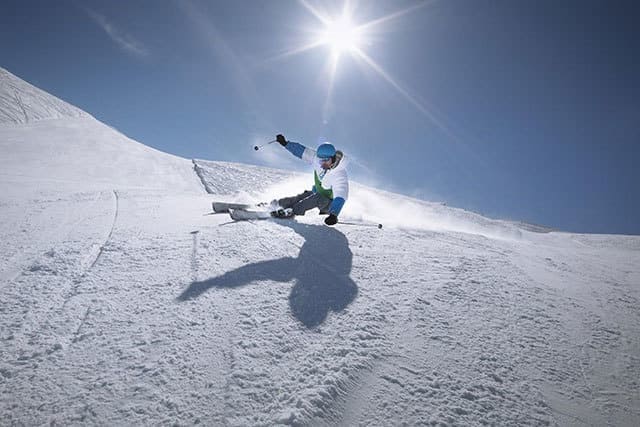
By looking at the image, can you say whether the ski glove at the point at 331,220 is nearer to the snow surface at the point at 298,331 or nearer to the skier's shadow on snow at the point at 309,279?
the snow surface at the point at 298,331

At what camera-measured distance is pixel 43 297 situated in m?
2.07

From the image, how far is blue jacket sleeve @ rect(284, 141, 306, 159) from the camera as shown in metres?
6.79

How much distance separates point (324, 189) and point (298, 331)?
4.31 metres

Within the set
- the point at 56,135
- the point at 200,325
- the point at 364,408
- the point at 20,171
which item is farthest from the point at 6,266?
the point at 56,135

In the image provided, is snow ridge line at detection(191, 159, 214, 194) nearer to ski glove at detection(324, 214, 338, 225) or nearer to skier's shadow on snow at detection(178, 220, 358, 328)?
ski glove at detection(324, 214, 338, 225)

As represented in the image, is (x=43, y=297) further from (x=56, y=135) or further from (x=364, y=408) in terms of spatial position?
(x=56, y=135)

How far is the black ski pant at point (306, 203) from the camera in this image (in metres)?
5.83

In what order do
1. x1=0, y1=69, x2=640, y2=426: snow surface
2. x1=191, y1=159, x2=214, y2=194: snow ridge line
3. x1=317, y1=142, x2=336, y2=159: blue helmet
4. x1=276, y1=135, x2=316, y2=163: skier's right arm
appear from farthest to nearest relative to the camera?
x1=191, y1=159, x2=214, y2=194: snow ridge line
x1=276, y1=135, x2=316, y2=163: skier's right arm
x1=317, y1=142, x2=336, y2=159: blue helmet
x1=0, y1=69, x2=640, y2=426: snow surface

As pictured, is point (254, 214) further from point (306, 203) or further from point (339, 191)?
point (339, 191)

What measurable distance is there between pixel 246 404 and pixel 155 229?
3.11 m

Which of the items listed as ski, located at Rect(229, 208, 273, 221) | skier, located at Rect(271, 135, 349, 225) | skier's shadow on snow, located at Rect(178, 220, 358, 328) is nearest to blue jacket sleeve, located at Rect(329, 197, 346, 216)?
skier, located at Rect(271, 135, 349, 225)

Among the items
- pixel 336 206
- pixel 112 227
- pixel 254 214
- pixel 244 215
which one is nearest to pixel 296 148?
pixel 336 206

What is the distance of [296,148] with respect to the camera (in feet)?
22.4

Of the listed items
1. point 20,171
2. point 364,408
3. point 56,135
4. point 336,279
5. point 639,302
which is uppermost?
point 56,135
